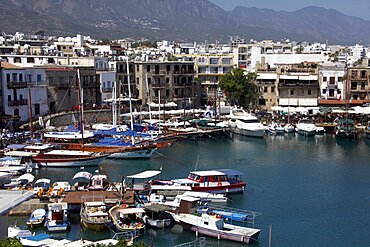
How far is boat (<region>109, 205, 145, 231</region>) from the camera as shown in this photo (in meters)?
30.0

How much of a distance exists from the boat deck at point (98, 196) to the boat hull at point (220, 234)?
148 inches

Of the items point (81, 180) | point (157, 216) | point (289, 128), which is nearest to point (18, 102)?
point (81, 180)

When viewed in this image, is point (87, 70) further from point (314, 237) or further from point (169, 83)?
point (314, 237)

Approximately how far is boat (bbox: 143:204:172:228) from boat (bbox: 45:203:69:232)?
3916 millimetres

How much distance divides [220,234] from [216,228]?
0.36 meters

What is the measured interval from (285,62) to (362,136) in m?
24.3

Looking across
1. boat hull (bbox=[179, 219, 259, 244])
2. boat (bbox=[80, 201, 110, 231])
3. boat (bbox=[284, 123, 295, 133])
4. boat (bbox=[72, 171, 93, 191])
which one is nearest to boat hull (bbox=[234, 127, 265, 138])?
boat (bbox=[284, 123, 295, 133])

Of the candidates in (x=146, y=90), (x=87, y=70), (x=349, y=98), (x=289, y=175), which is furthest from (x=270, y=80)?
(x=289, y=175)

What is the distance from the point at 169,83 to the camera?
76.2 m

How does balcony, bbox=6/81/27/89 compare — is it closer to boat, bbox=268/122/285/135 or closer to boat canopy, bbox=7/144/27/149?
boat canopy, bbox=7/144/27/149

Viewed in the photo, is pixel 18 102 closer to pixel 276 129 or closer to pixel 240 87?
pixel 276 129

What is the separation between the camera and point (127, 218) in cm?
3081

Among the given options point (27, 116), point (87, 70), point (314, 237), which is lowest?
point (314, 237)

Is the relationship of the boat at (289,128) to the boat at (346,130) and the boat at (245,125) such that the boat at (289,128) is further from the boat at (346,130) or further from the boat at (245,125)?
the boat at (346,130)
